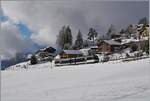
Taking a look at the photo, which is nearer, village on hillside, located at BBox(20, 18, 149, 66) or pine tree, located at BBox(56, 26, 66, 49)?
pine tree, located at BBox(56, 26, 66, 49)

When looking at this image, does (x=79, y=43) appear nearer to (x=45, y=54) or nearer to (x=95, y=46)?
(x=95, y=46)

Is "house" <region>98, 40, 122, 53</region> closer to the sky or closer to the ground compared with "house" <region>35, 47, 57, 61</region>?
closer to the sky

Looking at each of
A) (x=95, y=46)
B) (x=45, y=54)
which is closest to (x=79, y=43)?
(x=95, y=46)

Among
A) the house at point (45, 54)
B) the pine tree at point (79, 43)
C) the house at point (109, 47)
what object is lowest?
the house at point (45, 54)

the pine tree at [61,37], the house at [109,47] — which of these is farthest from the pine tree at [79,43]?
the pine tree at [61,37]

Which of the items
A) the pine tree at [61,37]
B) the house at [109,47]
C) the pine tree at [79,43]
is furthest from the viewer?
the pine tree at [79,43]

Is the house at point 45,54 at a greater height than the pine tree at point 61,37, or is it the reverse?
the pine tree at point 61,37

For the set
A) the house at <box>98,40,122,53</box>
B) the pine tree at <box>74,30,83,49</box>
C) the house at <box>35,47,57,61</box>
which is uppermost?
the pine tree at <box>74,30,83,49</box>

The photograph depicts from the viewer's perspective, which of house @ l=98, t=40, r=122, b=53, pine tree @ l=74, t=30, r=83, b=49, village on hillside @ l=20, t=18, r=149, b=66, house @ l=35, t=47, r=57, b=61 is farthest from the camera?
pine tree @ l=74, t=30, r=83, b=49

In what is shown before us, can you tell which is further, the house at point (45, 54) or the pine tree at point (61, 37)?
the house at point (45, 54)

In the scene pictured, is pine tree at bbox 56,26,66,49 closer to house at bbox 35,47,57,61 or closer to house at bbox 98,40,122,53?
house at bbox 35,47,57,61

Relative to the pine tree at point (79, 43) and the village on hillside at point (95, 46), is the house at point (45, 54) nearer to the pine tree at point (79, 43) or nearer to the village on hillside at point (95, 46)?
the village on hillside at point (95, 46)

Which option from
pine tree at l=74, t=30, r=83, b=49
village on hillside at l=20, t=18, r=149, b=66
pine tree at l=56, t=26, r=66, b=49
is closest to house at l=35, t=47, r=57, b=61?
village on hillside at l=20, t=18, r=149, b=66

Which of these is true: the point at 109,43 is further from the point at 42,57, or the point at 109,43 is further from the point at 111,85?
the point at 111,85
